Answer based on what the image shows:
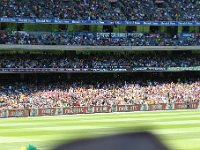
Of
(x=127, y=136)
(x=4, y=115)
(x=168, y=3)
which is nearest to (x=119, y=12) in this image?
(x=168, y=3)

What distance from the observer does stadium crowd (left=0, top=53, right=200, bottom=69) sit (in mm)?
39812

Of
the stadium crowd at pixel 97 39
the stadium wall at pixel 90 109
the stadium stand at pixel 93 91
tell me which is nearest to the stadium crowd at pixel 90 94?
the stadium stand at pixel 93 91

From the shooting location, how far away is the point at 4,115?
94.4 ft

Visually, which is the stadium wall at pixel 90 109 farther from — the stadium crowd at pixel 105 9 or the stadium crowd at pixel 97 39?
the stadium crowd at pixel 105 9

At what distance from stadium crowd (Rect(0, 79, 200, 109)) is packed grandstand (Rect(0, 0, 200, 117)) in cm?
8

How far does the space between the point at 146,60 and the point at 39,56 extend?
10666mm

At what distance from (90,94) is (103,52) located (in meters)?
10.3

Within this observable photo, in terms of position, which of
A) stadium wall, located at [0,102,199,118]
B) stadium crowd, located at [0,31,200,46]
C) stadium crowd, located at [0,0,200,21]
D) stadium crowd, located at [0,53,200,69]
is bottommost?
stadium wall, located at [0,102,199,118]

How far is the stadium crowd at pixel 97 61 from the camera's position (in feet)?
131

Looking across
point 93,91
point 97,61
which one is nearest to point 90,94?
point 93,91

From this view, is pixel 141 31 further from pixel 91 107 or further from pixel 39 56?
pixel 91 107

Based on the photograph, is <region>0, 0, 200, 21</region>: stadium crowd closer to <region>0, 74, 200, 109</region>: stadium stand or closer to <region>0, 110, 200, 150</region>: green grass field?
<region>0, 74, 200, 109</region>: stadium stand

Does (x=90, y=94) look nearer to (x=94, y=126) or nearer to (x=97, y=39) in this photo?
(x=94, y=126)

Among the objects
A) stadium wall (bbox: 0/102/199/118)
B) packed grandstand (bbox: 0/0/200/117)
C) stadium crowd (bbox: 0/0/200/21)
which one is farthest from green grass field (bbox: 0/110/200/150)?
stadium crowd (bbox: 0/0/200/21)
